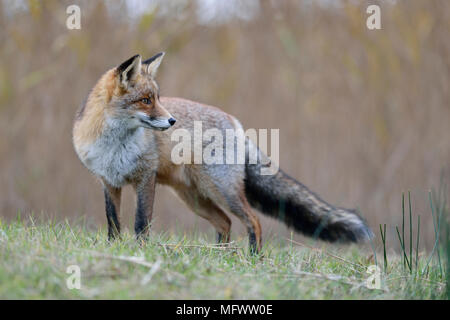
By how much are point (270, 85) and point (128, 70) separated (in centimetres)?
421

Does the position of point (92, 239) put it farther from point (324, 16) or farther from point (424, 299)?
point (324, 16)

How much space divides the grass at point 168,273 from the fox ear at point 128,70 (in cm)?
146

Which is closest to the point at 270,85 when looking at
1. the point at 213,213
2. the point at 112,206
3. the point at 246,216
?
the point at 213,213

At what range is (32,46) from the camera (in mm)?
8031

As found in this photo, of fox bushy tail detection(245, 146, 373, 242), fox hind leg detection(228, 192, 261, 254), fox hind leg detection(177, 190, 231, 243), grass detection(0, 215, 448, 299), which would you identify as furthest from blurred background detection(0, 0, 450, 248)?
grass detection(0, 215, 448, 299)

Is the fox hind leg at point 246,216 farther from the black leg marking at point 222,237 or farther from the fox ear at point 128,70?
the fox ear at point 128,70

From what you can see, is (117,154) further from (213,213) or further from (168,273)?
(168,273)

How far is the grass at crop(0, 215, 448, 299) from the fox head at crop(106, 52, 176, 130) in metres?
1.15

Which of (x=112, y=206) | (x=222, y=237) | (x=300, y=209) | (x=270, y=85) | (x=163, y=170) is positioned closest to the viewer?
(x=112, y=206)

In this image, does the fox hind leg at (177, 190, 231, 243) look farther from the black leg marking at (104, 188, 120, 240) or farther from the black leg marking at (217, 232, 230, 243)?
the black leg marking at (104, 188, 120, 240)

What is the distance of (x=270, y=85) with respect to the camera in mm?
8727

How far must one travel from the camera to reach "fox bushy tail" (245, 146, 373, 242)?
Answer: 532 centimetres

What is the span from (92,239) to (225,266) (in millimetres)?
1257

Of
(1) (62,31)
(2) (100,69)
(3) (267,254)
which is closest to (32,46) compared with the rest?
(1) (62,31)
